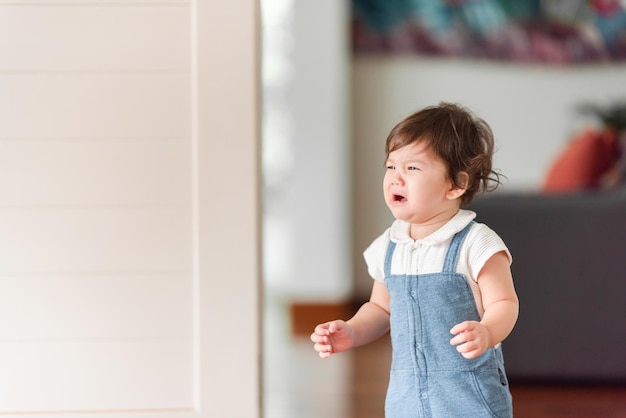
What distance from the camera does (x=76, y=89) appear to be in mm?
1587

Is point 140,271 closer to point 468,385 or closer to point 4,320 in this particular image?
point 4,320

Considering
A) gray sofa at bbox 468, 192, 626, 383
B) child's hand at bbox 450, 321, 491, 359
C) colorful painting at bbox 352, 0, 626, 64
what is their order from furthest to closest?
colorful painting at bbox 352, 0, 626, 64, gray sofa at bbox 468, 192, 626, 383, child's hand at bbox 450, 321, 491, 359

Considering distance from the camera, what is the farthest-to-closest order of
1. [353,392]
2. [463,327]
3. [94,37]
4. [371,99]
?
[371,99] < [353,392] < [94,37] < [463,327]

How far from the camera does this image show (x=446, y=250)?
47.3 inches

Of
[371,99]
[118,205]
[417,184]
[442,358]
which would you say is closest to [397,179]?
[417,184]

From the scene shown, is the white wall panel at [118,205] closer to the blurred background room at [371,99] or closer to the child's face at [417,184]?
the child's face at [417,184]

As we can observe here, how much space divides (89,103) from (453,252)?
28.6 inches

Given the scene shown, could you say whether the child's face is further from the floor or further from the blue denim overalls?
the floor

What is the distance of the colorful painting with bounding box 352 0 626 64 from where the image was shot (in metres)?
4.35

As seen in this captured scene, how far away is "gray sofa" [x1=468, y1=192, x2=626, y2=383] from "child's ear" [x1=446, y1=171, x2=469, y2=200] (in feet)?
4.44

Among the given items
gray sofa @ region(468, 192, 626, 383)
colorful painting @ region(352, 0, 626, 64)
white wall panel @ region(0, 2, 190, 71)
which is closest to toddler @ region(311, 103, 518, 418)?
white wall panel @ region(0, 2, 190, 71)

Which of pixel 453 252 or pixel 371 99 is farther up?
pixel 371 99

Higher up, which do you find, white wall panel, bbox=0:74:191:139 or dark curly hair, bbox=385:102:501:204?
white wall panel, bbox=0:74:191:139

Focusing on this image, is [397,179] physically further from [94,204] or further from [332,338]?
[94,204]
